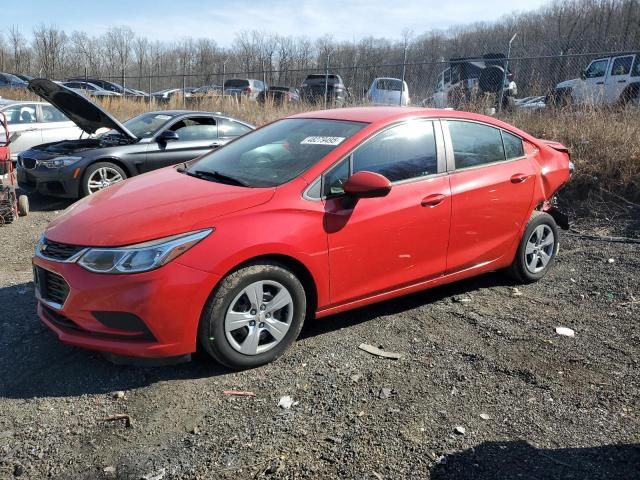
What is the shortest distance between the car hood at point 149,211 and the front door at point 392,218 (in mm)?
574

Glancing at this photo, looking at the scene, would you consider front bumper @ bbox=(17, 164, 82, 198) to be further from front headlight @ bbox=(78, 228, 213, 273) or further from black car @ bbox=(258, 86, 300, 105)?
black car @ bbox=(258, 86, 300, 105)

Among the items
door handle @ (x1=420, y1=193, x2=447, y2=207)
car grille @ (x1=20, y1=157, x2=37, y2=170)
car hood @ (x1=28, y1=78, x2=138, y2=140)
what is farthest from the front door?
car grille @ (x1=20, y1=157, x2=37, y2=170)

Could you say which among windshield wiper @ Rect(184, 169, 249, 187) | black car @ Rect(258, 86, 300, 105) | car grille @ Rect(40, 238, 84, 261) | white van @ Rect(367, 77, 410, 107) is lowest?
car grille @ Rect(40, 238, 84, 261)

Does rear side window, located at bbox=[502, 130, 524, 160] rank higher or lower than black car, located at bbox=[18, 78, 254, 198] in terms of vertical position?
higher

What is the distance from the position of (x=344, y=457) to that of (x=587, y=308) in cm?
301

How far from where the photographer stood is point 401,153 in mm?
4129

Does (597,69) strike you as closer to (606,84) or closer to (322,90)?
(606,84)

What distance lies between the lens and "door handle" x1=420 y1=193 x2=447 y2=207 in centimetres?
407

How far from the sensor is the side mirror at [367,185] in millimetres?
3568

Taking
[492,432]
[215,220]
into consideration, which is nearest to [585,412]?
[492,432]

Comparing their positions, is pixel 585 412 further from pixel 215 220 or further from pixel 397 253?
pixel 215 220

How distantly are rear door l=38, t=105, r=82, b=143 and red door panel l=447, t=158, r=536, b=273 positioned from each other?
9523 millimetres

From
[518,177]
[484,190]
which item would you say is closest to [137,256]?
[484,190]

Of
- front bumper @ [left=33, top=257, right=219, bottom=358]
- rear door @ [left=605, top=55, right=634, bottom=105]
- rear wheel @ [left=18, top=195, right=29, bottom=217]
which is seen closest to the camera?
front bumper @ [left=33, top=257, right=219, bottom=358]
